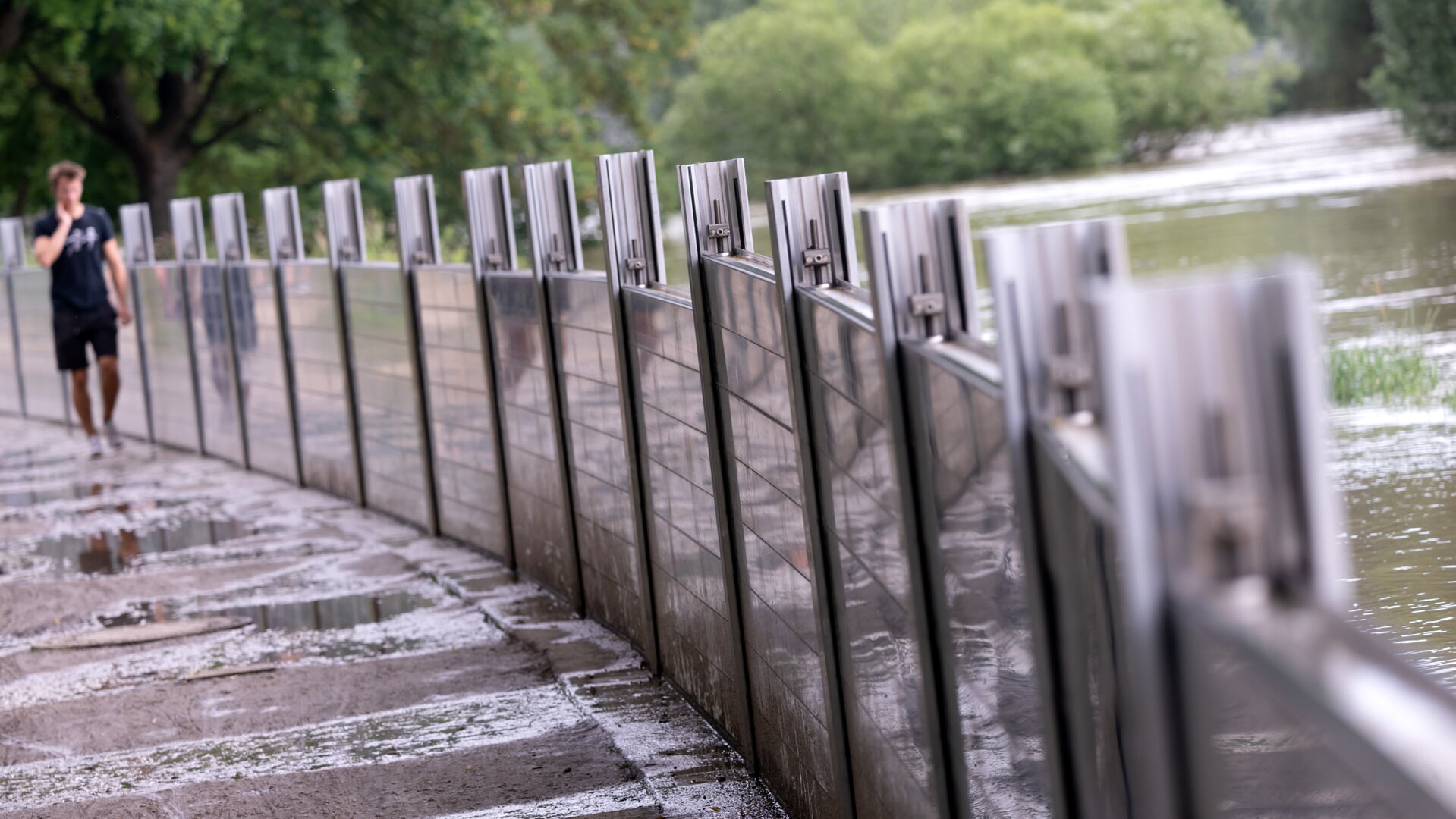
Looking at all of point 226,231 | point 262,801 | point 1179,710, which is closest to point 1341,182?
point 226,231

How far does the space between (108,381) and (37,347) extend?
2.94 m

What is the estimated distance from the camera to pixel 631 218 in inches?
211

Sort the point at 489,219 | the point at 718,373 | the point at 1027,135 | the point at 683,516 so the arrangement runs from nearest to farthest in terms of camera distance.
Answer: the point at 718,373
the point at 683,516
the point at 489,219
the point at 1027,135

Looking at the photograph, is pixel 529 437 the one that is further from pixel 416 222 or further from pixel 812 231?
pixel 812 231

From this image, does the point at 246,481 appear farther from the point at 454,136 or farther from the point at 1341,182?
the point at 1341,182

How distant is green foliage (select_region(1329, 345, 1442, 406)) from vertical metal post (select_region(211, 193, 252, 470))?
262 inches

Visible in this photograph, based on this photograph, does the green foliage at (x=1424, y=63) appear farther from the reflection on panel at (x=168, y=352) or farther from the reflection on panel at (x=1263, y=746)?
the reflection on panel at (x=1263, y=746)

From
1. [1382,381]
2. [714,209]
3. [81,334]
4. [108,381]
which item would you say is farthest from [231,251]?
[1382,381]

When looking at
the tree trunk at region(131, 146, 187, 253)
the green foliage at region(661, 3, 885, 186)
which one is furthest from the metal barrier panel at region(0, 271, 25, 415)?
the green foliage at region(661, 3, 885, 186)

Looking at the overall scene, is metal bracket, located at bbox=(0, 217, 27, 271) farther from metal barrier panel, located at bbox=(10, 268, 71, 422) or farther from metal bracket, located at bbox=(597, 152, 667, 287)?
metal bracket, located at bbox=(597, 152, 667, 287)

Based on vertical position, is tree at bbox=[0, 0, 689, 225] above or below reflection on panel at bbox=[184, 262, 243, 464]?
above

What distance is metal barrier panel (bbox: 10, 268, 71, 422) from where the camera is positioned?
1364 cm

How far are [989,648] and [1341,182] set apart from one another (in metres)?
30.8

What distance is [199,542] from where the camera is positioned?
8.25 m
